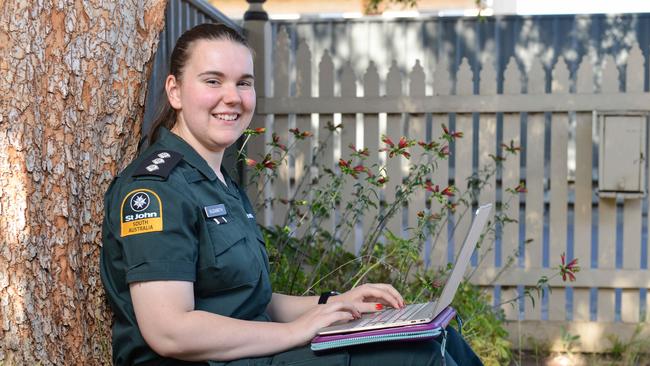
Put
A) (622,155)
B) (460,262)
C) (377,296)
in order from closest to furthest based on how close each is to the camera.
→ 1. (460,262)
2. (377,296)
3. (622,155)

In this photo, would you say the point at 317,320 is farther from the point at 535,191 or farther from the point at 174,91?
the point at 535,191

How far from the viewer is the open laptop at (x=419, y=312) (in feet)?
7.54

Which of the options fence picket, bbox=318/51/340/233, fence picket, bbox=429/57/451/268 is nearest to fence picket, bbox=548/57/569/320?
fence picket, bbox=429/57/451/268

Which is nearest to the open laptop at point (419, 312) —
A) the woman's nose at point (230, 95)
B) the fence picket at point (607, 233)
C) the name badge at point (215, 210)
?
the name badge at point (215, 210)

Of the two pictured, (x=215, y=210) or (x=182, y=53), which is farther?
(x=182, y=53)

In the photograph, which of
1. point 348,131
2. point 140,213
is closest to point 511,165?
point 348,131

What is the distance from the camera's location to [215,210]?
8.10ft

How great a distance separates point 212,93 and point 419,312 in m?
0.80

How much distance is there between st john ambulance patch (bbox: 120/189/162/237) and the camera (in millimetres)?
2285

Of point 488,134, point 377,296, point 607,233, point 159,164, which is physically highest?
point 488,134

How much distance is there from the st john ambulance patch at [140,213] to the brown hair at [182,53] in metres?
0.40

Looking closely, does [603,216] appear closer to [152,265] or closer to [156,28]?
[156,28]

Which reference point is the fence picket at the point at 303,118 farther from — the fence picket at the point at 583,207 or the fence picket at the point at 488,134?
the fence picket at the point at 583,207

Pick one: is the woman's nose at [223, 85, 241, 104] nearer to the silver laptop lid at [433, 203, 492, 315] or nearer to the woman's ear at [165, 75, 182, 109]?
the woman's ear at [165, 75, 182, 109]
